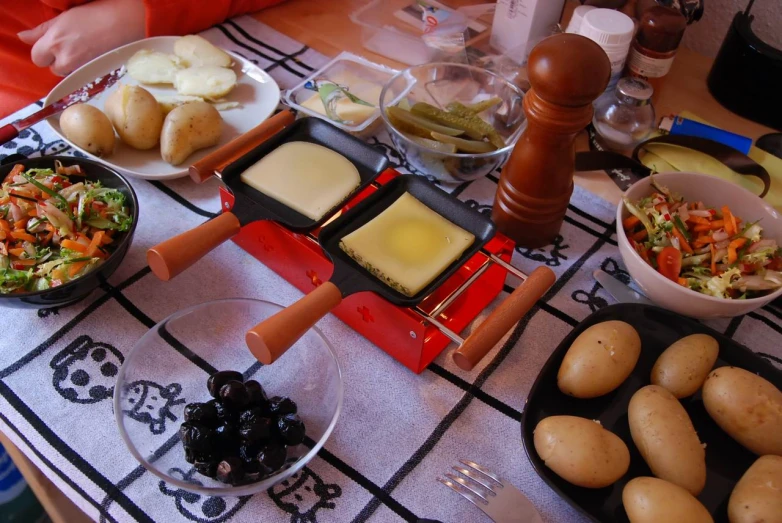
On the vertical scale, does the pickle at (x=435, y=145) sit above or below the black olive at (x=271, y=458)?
above

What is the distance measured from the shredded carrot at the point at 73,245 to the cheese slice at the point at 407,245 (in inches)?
12.9

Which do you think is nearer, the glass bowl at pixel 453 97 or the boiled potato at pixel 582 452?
the boiled potato at pixel 582 452

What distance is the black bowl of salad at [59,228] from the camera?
70cm

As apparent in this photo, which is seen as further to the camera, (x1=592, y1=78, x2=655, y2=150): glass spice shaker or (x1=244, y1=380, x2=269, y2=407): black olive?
(x1=592, y1=78, x2=655, y2=150): glass spice shaker

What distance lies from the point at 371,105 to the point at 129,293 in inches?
19.7

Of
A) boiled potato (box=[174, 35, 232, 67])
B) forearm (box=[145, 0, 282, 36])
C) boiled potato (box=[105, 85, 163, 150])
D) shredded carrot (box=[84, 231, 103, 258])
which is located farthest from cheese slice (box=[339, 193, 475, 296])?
forearm (box=[145, 0, 282, 36])

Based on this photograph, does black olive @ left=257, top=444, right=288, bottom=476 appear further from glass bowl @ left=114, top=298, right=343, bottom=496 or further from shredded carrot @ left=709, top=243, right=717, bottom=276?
shredded carrot @ left=709, top=243, right=717, bottom=276

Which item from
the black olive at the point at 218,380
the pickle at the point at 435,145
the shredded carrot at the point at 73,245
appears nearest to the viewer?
the black olive at the point at 218,380

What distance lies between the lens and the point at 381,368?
72 cm

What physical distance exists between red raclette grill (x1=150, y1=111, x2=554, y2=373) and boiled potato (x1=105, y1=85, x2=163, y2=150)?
0.19 metres

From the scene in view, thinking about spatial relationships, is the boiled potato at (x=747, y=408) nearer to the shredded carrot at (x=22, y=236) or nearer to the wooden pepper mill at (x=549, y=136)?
the wooden pepper mill at (x=549, y=136)

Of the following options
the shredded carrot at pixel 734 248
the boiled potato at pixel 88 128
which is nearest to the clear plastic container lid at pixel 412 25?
the boiled potato at pixel 88 128

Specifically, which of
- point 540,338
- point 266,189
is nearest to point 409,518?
point 540,338

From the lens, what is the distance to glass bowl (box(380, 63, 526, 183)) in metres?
0.90
